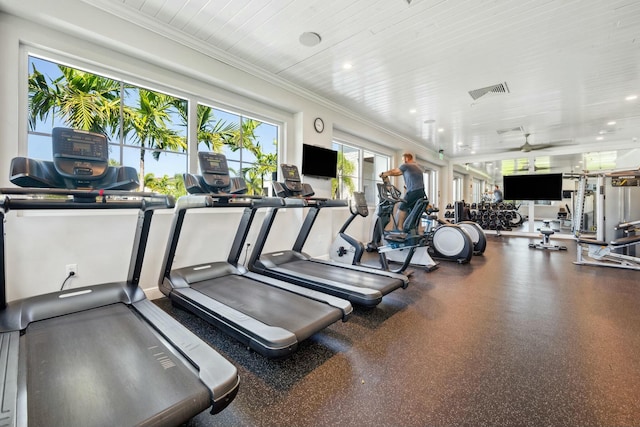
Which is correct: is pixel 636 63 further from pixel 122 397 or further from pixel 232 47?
pixel 122 397

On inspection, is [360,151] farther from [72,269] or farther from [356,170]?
[72,269]

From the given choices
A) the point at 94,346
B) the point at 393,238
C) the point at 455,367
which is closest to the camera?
the point at 94,346

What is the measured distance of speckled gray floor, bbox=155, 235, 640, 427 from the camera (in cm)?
135

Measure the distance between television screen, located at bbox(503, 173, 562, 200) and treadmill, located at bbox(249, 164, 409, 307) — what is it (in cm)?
773

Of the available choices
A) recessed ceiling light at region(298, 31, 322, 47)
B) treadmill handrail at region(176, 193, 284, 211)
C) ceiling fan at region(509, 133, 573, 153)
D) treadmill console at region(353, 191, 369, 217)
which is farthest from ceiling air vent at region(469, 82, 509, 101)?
treadmill handrail at region(176, 193, 284, 211)

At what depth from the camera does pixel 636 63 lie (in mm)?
3672

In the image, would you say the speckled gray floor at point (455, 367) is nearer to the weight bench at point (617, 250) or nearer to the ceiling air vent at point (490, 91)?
the weight bench at point (617, 250)

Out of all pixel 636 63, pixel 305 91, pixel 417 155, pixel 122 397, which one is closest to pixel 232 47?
pixel 305 91

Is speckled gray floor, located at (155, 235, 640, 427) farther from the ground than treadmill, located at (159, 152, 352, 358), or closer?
closer

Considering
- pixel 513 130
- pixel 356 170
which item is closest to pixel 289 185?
pixel 356 170

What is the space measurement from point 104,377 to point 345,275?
2.24 meters

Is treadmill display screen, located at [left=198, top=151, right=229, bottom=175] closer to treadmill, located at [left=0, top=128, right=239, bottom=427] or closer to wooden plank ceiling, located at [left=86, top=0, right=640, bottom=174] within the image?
treadmill, located at [left=0, top=128, right=239, bottom=427]

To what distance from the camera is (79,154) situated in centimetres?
187

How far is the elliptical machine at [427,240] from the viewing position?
4.42 metres
